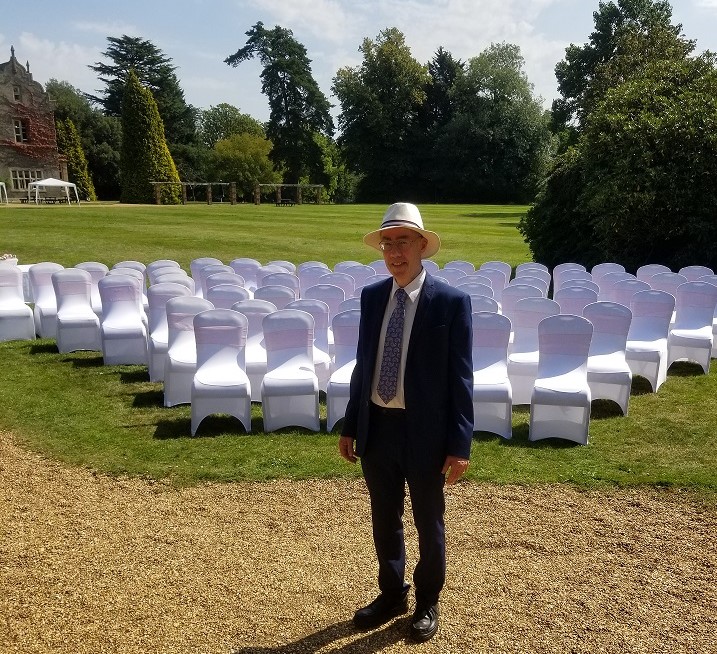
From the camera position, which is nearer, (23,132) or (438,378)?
(438,378)

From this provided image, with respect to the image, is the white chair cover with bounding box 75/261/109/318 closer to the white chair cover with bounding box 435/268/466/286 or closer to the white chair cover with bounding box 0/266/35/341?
the white chair cover with bounding box 0/266/35/341

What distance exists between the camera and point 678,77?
1828 centimetres

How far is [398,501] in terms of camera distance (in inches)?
157

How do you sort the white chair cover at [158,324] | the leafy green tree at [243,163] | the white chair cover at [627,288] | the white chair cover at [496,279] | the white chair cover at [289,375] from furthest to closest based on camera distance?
the leafy green tree at [243,163]
the white chair cover at [496,279]
the white chair cover at [627,288]
the white chair cover at [158,324]
the white chair cover at [289,375]

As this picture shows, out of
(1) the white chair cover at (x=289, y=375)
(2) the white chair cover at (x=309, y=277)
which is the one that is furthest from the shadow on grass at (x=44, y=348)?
(1) the white chair cover at (x=289, y=375)

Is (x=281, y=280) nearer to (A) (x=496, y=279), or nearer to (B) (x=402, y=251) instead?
(A) (x=496, y=279)

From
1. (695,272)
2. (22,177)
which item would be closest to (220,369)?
(695,272)

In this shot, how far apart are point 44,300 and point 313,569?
32.3 ft

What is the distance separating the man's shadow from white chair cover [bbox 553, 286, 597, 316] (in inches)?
277

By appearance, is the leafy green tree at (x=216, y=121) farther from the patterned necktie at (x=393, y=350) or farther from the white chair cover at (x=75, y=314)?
the patterned necktie at (x=393, y=350)

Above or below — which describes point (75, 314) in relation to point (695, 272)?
below

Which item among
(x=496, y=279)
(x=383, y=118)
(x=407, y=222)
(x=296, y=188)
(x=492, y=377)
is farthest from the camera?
(x=383, y=118)

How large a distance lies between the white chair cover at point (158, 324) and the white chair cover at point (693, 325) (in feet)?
24.6

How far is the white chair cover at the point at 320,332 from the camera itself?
884cm
